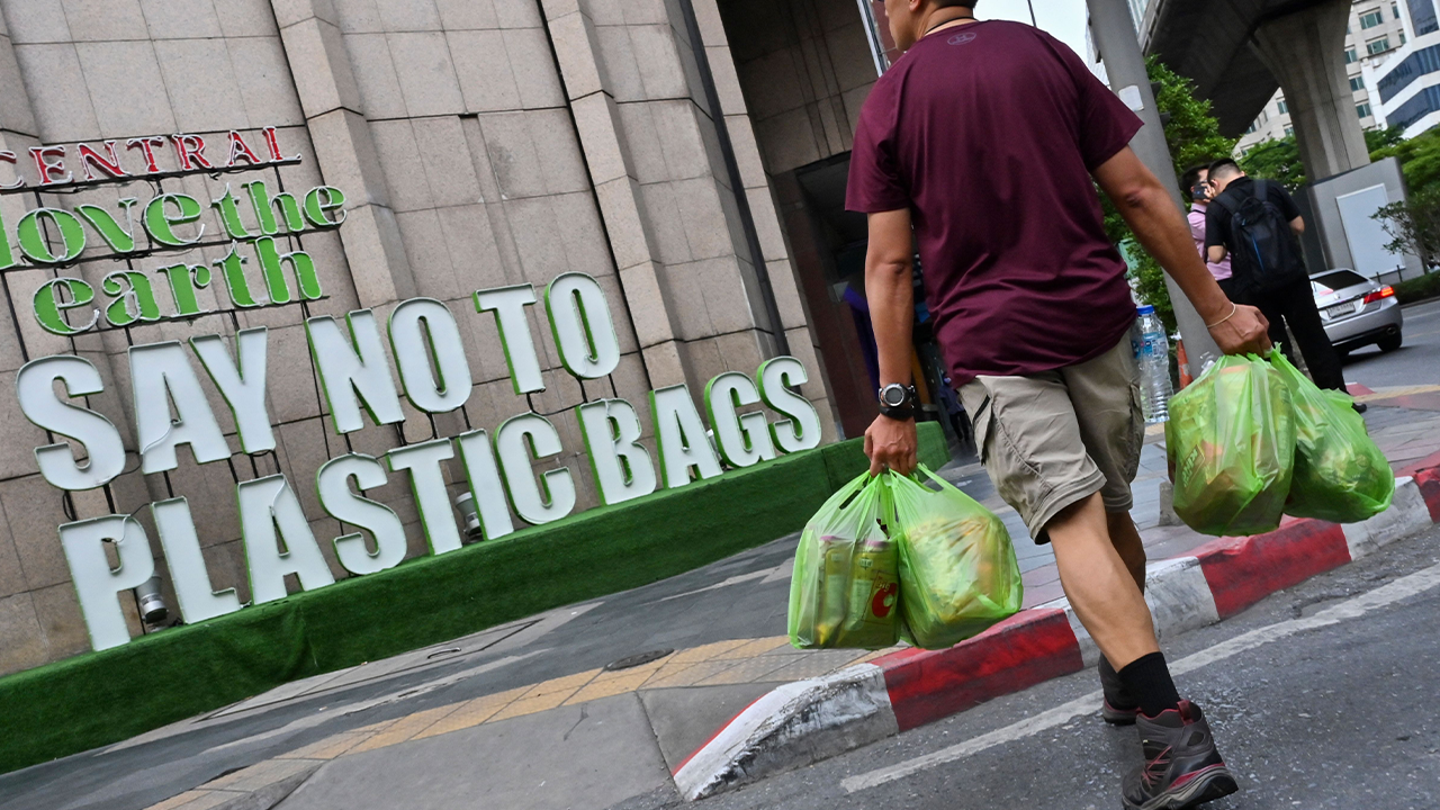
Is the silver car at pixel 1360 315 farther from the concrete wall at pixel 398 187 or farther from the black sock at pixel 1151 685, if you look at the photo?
the black sock at pixel 1151 685

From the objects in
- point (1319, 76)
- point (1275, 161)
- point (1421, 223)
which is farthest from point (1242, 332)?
point (1275, 161)

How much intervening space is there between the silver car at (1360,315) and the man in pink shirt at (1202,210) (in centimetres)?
750

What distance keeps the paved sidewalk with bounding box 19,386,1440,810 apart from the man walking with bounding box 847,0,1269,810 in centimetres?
143

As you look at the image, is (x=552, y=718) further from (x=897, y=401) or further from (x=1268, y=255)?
(x=1268, y=255)

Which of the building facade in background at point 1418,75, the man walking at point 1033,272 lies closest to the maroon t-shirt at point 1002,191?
the man walking at point 1033,272

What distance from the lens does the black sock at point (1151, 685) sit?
7.42 ft

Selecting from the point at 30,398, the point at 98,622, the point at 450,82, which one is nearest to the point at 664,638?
the point at 98,622

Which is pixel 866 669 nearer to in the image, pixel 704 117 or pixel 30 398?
pixel 30 398

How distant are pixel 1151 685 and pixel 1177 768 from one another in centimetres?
17

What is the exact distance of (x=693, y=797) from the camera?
10.5 feet

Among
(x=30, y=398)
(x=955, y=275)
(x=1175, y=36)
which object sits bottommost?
(x=955, y=275)

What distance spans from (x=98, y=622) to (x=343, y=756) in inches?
189

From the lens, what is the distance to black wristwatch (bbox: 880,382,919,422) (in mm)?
2533

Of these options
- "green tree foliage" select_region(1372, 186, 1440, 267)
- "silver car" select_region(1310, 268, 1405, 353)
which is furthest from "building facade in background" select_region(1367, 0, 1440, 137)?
"silver car" select_region(1310, 268, 1405, 353)
